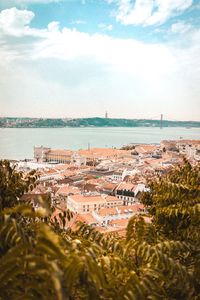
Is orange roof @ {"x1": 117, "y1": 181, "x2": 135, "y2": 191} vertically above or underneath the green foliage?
underneath

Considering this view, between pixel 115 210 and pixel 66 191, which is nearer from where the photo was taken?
pixel 115 210

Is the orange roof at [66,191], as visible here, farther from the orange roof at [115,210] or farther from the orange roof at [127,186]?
the orange roof at [115,210]

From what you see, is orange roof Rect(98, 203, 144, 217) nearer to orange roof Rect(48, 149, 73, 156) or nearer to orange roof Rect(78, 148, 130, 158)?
orange roof Rect(78, 148, 130, 158)

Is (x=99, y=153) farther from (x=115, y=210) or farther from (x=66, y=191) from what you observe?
(x=115, y=210)

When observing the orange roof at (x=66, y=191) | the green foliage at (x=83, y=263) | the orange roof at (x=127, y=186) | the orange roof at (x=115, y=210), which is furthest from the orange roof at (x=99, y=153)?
the green foliage at (x=83, y=263)

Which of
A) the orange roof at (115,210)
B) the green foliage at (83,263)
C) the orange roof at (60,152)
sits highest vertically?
the green foliage at (83,263)

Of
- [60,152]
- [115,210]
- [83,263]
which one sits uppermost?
[83,263]

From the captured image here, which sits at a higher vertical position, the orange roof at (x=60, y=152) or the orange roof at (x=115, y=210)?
the orange roof at (x=115, y=210)

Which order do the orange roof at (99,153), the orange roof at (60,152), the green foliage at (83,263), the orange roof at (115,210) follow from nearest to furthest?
the green foliage at (83,263), the orange roof at (115,210), the orange roof at (99,153), the orange roof at (60,152)

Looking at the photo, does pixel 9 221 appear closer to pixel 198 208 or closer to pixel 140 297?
pixel 140 297

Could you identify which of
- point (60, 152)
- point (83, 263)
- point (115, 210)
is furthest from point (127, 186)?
point (60, 152)

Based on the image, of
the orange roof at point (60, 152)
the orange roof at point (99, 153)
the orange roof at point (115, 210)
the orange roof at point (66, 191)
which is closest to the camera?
the orange roof at point (115, 210)

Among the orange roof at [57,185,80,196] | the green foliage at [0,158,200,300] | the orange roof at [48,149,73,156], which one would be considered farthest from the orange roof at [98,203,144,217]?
the orange roof at [48,149,73,156]
